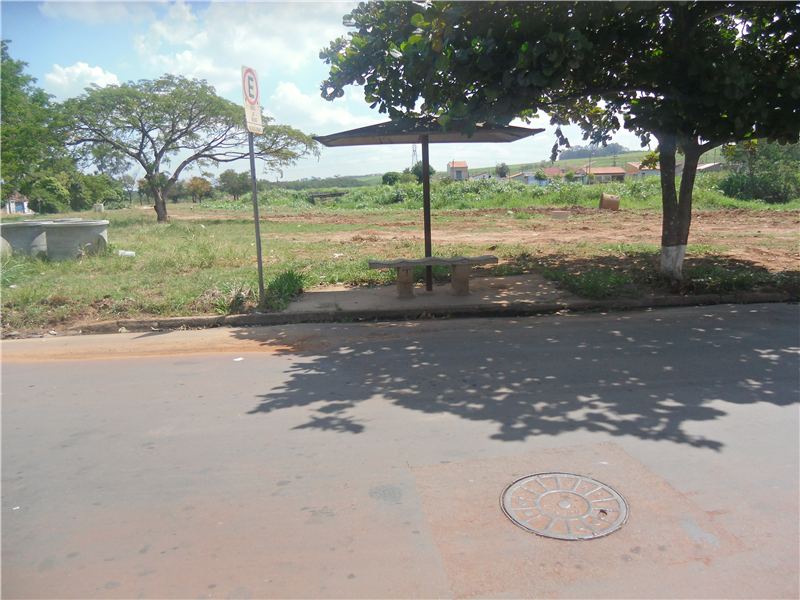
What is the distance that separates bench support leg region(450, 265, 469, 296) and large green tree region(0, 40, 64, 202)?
16.7 meters

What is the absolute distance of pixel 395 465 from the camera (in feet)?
12.5

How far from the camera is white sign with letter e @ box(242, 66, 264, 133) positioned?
754 cm

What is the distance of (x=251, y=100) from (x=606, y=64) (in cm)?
558

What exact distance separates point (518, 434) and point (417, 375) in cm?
160

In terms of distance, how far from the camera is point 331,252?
47.1 feet

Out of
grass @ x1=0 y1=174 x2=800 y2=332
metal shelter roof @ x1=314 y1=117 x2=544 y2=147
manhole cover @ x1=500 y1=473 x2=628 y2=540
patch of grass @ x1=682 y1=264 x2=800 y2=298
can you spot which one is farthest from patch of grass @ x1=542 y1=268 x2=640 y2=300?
manhole cover @ x1=500 y1=473 x2=628 y2=540

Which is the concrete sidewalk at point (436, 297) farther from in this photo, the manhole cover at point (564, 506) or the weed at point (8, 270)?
the weed at point (8, 270)

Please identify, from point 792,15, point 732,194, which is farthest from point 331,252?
point 732,194

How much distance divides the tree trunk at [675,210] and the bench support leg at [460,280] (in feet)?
11.1

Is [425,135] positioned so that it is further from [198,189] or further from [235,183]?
[198,189]

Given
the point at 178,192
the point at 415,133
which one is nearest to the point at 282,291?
the point at 415,133

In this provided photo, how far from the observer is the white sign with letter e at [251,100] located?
7539 millimetres

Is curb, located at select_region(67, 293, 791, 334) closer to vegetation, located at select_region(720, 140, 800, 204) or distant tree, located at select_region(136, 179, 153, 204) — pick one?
vegetation, located at select_region(720, 140, 800, 204)

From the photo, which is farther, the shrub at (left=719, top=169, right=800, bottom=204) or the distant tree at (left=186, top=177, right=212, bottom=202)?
the distant tree at (left=186, top=177, right=212, bottom=202)
